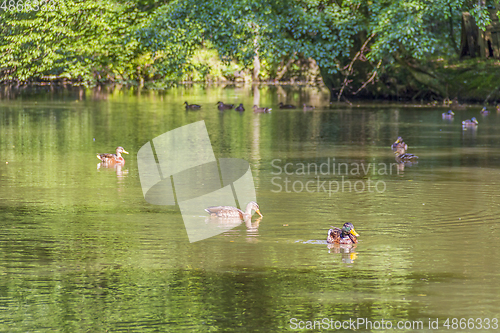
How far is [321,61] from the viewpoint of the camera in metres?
32.9

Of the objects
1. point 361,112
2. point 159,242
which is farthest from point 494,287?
point 361,112

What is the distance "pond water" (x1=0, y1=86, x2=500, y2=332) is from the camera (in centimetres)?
718

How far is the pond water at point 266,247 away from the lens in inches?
283

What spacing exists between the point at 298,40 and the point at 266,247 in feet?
81.3

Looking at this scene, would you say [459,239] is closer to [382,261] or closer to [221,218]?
[382,261]

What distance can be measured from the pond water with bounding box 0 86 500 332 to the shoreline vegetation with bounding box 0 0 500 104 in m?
13.2

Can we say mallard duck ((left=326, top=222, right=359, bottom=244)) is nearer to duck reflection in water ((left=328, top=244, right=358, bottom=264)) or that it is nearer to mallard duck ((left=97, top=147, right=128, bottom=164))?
duck reflection in water ((left=328, top=244, right=358, bottom=264))

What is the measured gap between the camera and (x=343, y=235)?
9.41 metres

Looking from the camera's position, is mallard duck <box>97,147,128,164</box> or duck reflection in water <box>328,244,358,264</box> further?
mallard duck <box>97,147,128,164</box>

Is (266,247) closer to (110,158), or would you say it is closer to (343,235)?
(343,235)

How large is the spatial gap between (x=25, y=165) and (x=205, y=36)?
18.9m

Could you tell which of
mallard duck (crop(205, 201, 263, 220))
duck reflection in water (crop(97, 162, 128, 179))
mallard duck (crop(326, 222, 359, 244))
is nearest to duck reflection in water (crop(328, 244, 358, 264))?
mallard duck (crop(326, 222, 359, 244))

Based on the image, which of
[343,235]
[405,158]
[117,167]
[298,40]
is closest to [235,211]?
[343,235]

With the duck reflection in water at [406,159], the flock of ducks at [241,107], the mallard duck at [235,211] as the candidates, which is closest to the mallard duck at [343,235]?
the mallard duck at [235,211]
